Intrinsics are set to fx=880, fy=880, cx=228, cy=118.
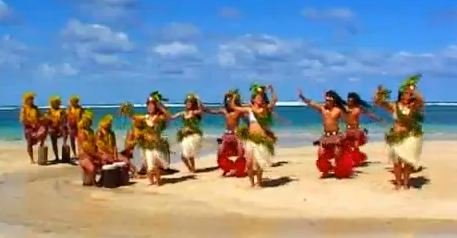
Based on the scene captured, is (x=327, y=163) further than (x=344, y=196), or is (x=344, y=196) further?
Answer: (x=327, y=163)

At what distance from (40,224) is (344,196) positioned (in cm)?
491

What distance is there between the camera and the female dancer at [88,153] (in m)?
16.1

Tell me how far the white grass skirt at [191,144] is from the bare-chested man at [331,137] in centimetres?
271

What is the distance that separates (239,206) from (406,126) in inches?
115

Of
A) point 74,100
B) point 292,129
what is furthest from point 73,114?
point 292,129

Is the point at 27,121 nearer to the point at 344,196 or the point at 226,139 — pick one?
the point at 226,139

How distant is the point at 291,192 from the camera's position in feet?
47.9

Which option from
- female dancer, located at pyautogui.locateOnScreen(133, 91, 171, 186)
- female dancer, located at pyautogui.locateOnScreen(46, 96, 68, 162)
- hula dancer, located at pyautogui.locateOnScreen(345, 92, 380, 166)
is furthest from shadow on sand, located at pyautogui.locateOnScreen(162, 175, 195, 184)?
female dancer, located at pyautogui.locateOnScreen(46, 96, 68, 162)

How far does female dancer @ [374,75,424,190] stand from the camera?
13797mm

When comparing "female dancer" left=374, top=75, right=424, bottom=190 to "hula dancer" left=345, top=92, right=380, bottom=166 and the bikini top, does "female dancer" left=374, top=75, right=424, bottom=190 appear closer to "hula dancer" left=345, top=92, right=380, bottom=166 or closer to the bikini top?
the bikini top

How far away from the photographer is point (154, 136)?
50.1 feet

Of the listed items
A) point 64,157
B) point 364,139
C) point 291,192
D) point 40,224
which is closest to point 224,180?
point 291,192

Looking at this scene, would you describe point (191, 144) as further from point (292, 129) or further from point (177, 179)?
point (292, 129)

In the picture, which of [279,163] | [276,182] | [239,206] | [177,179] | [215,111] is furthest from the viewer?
[279,163]
